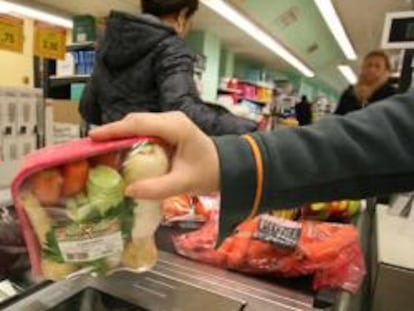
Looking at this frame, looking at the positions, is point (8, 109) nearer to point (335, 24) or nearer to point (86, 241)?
point (86, 241)

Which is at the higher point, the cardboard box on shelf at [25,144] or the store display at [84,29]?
the store display at [84,29]

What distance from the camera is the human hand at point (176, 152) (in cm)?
47

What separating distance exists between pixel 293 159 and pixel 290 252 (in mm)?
345

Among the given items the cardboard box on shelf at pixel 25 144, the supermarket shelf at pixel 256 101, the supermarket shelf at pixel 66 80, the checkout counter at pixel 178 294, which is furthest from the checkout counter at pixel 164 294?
the supermarket shelf at pixel 256 101

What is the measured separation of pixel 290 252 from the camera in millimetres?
834

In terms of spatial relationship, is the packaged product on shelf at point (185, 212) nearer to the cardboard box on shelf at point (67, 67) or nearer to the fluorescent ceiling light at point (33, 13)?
the cardboard box on shelf at point (67, 67)

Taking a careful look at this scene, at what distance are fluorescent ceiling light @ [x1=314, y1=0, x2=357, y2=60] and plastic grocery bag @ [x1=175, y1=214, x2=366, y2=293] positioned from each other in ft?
17.7

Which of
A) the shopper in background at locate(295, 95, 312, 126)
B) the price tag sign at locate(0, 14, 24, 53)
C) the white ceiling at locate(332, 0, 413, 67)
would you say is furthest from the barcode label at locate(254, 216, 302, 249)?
the shopper in background at locate(295, 95, 312, 126)

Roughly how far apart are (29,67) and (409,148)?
31.8 feet

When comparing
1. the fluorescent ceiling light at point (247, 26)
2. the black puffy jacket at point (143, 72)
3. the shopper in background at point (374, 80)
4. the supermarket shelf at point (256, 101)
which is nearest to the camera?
the black puffy jacket at point (143, 72)

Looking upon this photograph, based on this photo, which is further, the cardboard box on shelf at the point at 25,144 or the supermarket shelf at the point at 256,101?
the supermarket shelf at the point at 256,101

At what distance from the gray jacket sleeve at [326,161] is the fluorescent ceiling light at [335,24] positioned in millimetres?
5602

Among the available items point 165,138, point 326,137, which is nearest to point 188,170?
point 165,138

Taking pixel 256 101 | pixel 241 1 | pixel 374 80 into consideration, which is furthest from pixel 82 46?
pixel 256 101
